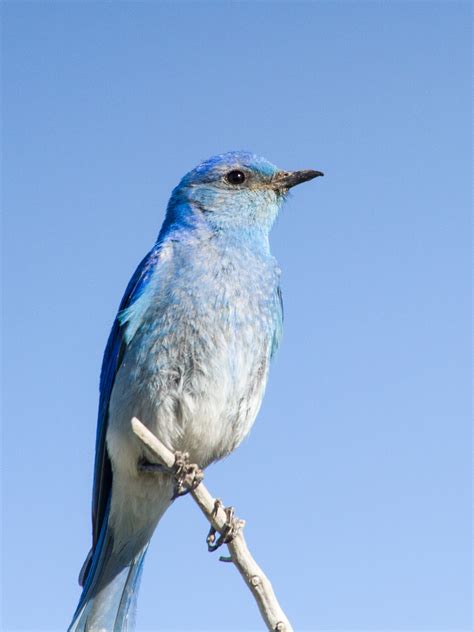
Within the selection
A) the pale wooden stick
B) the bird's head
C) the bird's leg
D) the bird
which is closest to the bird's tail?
the bird

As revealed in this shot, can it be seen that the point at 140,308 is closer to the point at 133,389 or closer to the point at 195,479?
the point at 133,389

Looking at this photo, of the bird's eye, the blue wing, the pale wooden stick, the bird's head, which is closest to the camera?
the pale wooden stick

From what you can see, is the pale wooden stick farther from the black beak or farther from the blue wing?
the black beak

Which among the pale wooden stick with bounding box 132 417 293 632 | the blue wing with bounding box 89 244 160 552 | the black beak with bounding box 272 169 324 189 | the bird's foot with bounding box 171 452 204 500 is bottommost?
the pale wooden stick with bounding box 132 417 293 632

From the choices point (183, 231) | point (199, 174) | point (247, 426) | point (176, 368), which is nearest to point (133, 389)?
point (176, 368)

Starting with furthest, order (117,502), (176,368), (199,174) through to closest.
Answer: (199,174) < (117,502) < (176,368)

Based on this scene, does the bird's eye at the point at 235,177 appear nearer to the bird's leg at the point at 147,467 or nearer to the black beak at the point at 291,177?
the black beak at the point at 291,177
